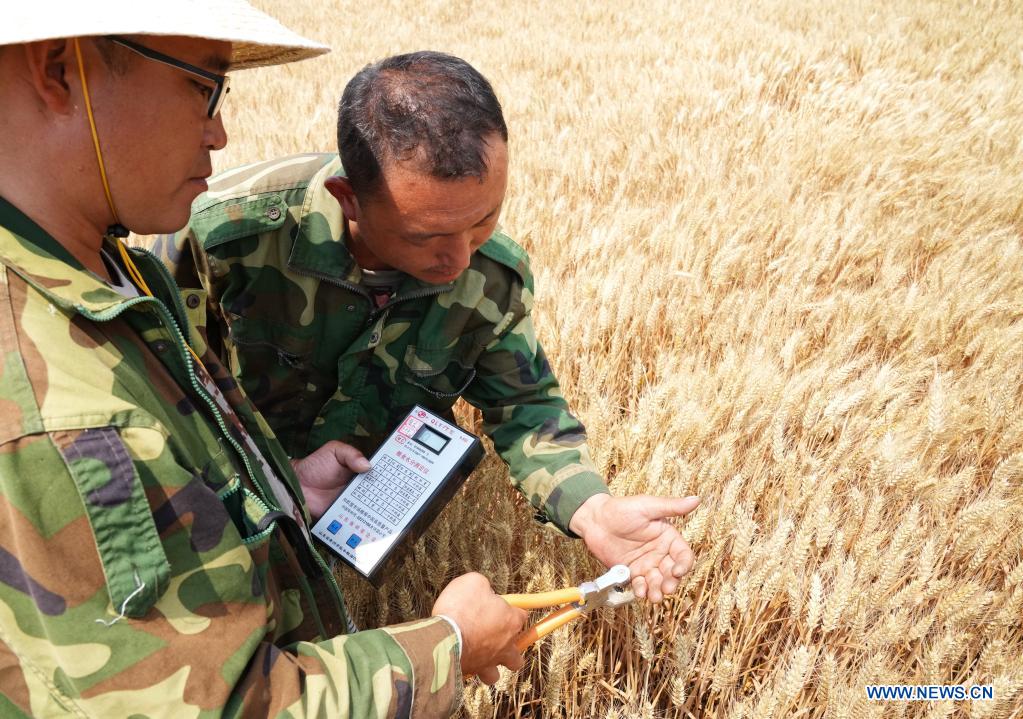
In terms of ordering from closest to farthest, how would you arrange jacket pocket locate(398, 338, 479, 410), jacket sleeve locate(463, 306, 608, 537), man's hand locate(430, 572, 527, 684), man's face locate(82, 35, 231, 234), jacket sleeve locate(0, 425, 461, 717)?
jacket sleeve locate(0, 425, 461, 717) → man's face locate(82, 35, 231, 234) → man's hand locate(430, 572, 527, 684) → jacket sleeve locate(463, 306, 608, 537) → jacket pocket locate(398, 338, 479, 410)

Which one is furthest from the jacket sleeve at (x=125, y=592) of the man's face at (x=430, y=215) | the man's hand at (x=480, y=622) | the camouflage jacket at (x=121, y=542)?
the man's face at (x=430, y=215)

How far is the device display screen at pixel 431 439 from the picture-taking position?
5.12 ft

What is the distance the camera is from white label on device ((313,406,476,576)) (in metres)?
1.42

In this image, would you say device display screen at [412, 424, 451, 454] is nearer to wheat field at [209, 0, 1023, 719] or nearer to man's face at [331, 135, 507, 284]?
wheat field at [209, 0, 1023, 719]

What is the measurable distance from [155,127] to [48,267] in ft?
0.65

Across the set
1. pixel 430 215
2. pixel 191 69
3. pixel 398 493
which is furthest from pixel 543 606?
pixel 191 69

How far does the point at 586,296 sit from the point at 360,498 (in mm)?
1064

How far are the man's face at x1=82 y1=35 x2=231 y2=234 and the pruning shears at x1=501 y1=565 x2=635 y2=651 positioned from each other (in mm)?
816

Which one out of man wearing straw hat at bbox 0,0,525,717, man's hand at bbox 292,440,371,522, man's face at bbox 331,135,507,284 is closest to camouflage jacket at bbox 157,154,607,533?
man's face at bbox 331,135,507,284

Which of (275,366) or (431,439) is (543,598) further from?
(275,366)

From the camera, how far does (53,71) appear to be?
72 centimetres

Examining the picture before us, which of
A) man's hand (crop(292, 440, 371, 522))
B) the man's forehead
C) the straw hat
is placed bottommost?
man's hand (crop(292, 440, 371, 522))

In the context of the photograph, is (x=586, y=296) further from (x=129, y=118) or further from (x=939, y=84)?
(x=939, y=84)

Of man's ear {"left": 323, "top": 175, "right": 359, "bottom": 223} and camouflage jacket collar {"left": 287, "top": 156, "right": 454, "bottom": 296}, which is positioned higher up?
man's ear {"left": 323, "top": 175, "right": 359, "bottom": 223}
